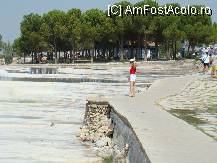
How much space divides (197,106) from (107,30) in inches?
2342

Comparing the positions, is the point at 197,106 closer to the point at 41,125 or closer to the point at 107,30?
the point at 41,125

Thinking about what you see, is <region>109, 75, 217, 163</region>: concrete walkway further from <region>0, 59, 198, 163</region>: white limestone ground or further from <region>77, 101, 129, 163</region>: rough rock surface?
<region>0, 59, 198, 163</region>: white limestone ground

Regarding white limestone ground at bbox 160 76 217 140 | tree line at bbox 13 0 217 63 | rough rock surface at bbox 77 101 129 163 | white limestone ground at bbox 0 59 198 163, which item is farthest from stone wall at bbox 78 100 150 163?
tree line at bbox 13 0 217 63

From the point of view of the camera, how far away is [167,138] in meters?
8.83

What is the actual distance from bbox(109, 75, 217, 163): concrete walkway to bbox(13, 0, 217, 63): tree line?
199ft

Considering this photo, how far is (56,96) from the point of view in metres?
25.5

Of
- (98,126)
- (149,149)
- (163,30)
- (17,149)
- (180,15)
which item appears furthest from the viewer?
(180,15)

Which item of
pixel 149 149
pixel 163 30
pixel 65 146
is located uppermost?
pixel 163 30

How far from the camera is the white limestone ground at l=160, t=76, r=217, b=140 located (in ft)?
38.2

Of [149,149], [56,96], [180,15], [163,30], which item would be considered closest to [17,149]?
[149,149]

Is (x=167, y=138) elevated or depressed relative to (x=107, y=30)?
depressed

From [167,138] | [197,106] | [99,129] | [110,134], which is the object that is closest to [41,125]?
[99,129]

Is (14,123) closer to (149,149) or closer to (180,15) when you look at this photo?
(149,149)

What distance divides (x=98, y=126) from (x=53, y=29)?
213 feet
